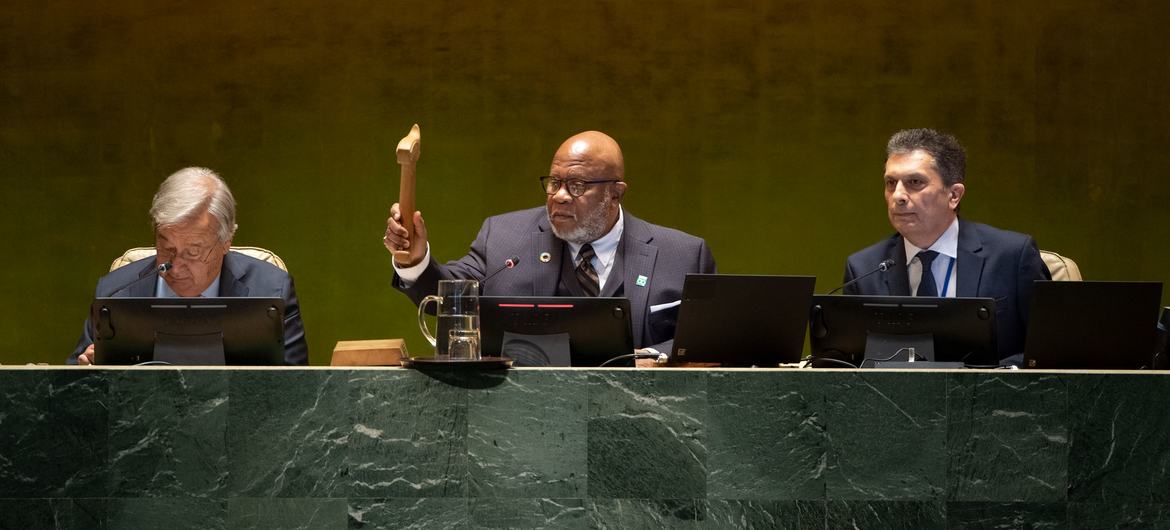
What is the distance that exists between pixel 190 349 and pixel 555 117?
8.78ft

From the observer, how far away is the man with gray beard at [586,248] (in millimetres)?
3689

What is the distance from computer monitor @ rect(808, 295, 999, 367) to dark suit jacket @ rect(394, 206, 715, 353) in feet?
2.83

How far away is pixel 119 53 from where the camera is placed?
5.03 meters

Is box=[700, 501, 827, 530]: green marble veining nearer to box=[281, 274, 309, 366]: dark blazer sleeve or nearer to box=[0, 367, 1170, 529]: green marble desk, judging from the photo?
box=[0, 367, 1170, 529]: green marble desk

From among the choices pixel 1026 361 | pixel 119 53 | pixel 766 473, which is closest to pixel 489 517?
pixel 766 473

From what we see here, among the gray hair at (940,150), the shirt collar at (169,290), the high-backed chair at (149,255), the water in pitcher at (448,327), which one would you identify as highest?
the gray hair at (940,150)

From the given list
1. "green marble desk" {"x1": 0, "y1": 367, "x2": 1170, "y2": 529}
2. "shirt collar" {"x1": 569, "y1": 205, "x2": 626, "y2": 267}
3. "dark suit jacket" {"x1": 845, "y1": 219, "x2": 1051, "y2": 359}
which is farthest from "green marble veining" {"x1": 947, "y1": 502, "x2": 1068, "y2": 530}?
"shirt collar" {"x1": 569, "y1": 205, "x2": 626, "y2": 267}

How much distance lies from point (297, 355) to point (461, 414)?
132 centimetres

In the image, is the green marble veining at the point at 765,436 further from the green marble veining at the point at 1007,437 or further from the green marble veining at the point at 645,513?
the green marble veining at the point at 1007,437

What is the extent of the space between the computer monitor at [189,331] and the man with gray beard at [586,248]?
1042mm

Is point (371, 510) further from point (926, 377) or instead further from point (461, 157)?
point (461, 157)

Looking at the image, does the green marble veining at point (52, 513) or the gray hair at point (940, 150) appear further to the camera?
the gray hair at point (940, 150)

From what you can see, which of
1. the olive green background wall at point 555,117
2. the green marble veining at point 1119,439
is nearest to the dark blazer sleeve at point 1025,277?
the green marble veining at point 1119,439

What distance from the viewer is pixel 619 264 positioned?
373 cm
